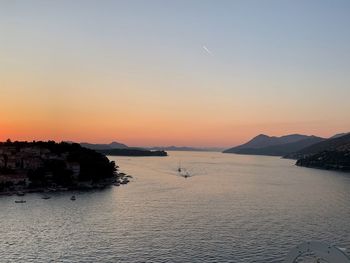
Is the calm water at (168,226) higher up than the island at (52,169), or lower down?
lower down

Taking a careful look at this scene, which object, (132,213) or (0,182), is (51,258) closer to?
(132,213)

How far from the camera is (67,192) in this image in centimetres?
8081

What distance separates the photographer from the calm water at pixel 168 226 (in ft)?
119

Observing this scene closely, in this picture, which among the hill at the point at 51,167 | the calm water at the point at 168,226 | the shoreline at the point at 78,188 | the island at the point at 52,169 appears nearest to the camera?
the calm water at the point at 168,226

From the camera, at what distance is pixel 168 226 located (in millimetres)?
46781

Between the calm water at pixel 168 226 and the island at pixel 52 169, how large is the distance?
9.31 meters

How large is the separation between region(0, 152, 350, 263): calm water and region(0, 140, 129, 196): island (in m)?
9.31

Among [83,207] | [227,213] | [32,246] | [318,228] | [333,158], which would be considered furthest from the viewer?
[333,158]

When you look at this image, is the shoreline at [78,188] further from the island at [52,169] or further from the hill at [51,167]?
the hill at [51,167]

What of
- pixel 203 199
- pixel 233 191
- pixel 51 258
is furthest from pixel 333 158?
pixel 51 258

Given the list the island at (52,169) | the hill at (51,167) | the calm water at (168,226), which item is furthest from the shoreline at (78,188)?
the calm water at (168,226)

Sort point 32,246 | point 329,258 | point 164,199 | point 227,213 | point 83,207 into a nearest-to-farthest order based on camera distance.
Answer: point 329,258, point 32,246, point 227,213, point 83,207, point 164,199

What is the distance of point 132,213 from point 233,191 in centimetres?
3166

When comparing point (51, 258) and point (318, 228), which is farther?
point (318, 228)
